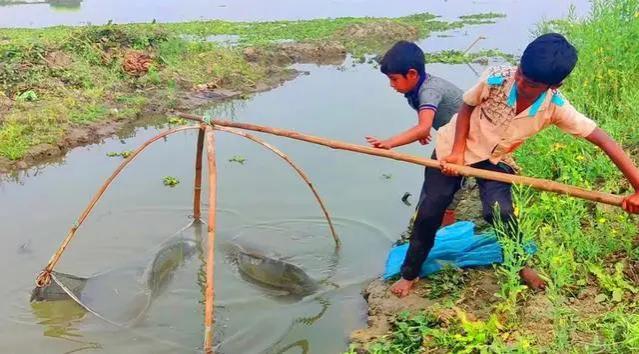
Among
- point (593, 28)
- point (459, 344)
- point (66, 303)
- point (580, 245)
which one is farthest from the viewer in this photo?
point (593, 28)

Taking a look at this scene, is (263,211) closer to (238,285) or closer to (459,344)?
(238,285)

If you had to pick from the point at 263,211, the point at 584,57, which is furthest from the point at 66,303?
the point at 584,57

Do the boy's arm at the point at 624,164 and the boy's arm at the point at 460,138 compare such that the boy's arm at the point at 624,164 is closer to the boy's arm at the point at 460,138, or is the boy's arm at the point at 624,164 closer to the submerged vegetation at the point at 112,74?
the boy's arm at the point at 460,138

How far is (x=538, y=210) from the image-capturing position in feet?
11.7

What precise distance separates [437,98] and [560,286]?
124 cm

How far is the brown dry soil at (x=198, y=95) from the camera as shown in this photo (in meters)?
6.72

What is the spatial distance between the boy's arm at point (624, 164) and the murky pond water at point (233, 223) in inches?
65.5

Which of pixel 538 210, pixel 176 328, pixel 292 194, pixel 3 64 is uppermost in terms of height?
pixel 3 64

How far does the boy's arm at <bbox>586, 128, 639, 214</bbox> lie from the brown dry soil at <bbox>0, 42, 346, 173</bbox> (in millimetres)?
5778

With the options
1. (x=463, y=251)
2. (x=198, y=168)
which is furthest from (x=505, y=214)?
(x=198, y=168)

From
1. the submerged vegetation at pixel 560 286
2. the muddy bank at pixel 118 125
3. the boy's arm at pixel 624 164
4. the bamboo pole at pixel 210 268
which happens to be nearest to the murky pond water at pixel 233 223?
the muddy bank at pixel 118 125

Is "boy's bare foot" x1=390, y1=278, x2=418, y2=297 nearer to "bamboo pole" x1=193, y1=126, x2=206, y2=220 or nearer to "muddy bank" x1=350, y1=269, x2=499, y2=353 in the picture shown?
"muddy bank" x1=350, y1=269, x2=499, y2=353

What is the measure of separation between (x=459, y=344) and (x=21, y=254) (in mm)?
3441

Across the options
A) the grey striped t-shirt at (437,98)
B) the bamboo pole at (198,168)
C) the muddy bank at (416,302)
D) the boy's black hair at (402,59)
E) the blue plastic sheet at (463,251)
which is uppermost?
the boy's black hair at (402,59)
